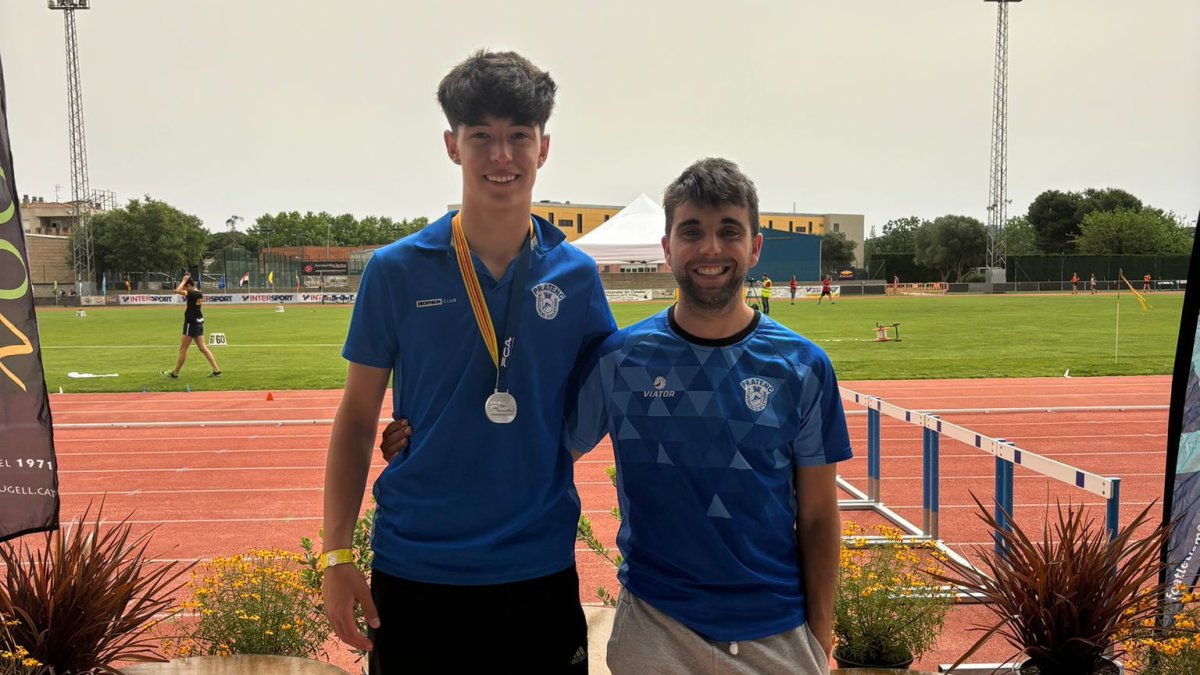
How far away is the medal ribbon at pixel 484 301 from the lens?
2.21 meters

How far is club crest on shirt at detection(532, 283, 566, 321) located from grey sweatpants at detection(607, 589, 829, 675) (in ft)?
2.53

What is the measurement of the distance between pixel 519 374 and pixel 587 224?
8312 cm

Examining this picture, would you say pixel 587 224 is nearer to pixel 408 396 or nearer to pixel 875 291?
pixel 875 291

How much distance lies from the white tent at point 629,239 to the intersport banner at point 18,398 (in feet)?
45.1

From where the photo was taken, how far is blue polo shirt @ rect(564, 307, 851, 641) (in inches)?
86.4

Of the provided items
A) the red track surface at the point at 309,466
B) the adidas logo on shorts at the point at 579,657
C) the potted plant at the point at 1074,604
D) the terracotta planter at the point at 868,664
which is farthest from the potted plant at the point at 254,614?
the potted plant at the point at 1074,604

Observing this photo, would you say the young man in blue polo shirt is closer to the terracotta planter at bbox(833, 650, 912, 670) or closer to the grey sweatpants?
the grey sweatpants

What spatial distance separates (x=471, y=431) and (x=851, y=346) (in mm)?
20416

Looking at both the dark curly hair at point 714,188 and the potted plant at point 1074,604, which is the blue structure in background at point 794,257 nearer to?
the potted plant at point 1074,604

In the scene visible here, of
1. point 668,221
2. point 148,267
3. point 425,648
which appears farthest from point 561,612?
point 148,267

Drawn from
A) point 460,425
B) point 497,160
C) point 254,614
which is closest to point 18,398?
point 254,614

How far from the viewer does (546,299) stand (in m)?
2.30

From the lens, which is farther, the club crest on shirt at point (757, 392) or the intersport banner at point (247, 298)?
the intersport banner at point (247, 298)

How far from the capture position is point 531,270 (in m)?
2.33
